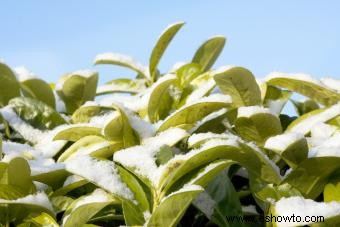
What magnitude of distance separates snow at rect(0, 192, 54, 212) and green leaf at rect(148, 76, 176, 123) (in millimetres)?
449

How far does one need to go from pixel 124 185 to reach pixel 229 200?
0.79 ft

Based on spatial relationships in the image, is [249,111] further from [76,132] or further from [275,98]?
[76,132]

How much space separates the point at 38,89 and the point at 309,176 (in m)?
1.16

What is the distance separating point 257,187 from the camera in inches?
54.8

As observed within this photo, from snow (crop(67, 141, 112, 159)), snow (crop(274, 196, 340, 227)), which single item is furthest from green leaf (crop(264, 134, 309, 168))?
snow (crop(67, 141, 112, 159))

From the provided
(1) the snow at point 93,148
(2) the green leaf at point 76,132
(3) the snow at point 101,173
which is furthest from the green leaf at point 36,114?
(3) the snow at point 101,173

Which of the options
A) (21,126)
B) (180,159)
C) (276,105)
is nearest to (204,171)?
(180,159)

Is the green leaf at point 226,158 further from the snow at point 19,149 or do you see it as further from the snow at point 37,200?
the snow at point 19,149

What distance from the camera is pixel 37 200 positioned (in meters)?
1.43

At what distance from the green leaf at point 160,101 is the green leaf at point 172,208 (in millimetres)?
544

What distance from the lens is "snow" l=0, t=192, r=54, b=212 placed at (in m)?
1.38

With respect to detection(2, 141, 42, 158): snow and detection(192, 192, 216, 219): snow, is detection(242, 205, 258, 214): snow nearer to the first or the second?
detection(192, 192, 216, 219): snow

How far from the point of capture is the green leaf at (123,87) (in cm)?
240

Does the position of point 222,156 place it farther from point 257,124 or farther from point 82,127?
point 82,127
